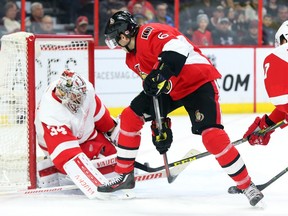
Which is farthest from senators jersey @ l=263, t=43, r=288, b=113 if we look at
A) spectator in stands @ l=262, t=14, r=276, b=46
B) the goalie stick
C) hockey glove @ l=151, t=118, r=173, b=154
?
spectator in stands @ l=262, t=14, r=276, b=46

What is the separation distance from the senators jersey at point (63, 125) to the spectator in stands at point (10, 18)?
132 inches

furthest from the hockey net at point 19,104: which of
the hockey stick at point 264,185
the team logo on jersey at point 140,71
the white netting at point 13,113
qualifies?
the hockey stick at point 264,185

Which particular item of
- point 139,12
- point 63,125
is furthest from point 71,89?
point 139,12

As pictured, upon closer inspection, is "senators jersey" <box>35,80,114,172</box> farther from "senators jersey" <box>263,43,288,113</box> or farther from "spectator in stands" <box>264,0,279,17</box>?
"spectator in stands" <box>264,0,279,17</box>

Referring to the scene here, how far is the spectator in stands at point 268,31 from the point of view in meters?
8.36

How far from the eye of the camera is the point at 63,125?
411 cm

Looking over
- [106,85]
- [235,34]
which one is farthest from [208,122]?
[235,34]

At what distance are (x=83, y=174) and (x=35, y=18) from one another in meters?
3.93

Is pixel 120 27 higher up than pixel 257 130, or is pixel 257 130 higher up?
pixel 120 27

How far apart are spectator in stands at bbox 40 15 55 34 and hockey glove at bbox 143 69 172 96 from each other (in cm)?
417

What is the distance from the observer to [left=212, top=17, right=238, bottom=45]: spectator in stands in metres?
8.22

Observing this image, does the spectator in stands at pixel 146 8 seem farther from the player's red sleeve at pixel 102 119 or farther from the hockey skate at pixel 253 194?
the hockey skate at pixel 253 194

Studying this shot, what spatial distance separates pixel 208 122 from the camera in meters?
3.78

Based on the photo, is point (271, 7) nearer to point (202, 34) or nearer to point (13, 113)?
point (202, 34)
